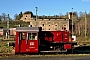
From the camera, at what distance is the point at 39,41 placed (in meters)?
21.1

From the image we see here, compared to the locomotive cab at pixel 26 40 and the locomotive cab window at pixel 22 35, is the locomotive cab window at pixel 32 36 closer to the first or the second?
the locomotive cab at pixel 26 40

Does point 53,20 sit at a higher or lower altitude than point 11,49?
higher

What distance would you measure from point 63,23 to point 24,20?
22.1m

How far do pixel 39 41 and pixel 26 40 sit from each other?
131 centimetres

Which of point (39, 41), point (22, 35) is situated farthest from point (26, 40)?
point (39, 41)

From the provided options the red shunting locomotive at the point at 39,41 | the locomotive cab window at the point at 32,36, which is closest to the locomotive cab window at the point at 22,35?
the red shunting locomotive at the point at 39,41

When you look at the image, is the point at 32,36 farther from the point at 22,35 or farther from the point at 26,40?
the point at 22,35

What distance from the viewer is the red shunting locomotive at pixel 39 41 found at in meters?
20.6

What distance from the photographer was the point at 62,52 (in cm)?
2169

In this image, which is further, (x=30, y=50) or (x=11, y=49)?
(x=11, y=49)

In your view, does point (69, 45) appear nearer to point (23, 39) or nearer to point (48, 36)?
point (48, 36)

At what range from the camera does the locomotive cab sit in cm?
2059

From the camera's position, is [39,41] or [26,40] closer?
[26,40]

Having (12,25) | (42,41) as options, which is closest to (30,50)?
(42,41)
